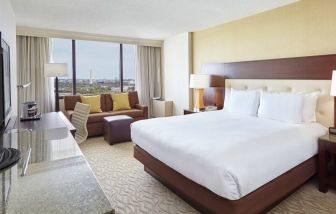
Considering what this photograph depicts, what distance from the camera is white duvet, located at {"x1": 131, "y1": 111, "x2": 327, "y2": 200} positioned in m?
1.73

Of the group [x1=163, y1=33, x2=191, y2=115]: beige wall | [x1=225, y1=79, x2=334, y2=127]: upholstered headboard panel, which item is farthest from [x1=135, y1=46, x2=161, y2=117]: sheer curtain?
[x1=225, y1=79, x2=334, y2=127]: upholstered headboard panel

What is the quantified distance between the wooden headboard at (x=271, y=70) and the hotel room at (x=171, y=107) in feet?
0.06

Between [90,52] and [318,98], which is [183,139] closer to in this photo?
[318,98]

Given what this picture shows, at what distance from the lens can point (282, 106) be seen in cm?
305

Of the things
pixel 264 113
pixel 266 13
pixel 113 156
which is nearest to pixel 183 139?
pixel 264 113

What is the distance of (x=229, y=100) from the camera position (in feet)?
13.1

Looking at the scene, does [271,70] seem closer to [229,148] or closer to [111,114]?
[229,148]

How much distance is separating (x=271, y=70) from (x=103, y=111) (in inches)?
155

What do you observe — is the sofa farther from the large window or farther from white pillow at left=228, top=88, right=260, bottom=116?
white pillow at left=228, top=88, right=260, bottom=116

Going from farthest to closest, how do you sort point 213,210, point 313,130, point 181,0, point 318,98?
point 181,0 → point 318,98 → point 313,130 → point 213,210

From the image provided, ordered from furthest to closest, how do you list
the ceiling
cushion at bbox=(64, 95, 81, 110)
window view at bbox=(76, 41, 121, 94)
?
window view at bbox=(76, 41, 121, 94) < cushion at bbox=(64, 95, 81, 110) < the ceiling

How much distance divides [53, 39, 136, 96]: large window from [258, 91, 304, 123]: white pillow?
4246mm

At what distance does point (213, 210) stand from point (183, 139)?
729 millimetres

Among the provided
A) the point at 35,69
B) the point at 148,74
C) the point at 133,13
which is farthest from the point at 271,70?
the point at 35,69
